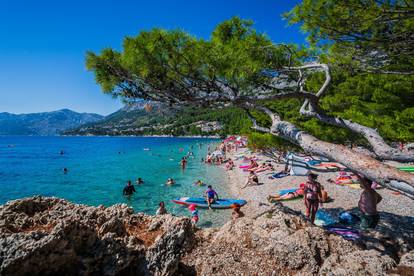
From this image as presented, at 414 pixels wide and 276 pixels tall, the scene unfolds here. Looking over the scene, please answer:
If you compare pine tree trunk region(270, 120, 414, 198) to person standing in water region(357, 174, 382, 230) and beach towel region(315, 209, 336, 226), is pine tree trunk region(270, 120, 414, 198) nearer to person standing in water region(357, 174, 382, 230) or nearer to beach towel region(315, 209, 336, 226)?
person standing in water region(357, 174, 382, 230)

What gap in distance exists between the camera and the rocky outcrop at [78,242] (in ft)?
8.50

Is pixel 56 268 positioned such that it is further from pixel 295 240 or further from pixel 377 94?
pixel 377 94

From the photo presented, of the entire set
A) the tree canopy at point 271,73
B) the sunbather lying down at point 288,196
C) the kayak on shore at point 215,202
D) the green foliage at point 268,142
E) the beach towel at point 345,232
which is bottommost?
the kayak on shore at point 215,202

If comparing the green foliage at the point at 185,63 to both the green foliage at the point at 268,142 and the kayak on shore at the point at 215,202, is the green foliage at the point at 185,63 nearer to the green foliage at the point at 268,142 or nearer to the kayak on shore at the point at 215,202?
the green foliage at the point at 268,142

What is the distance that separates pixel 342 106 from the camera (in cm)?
696

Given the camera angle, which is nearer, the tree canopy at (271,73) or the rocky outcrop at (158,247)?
the rocky outcrop at (158,247)

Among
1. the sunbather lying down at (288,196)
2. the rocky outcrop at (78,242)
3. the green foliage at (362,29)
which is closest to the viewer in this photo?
the rocky outcrop at (78,242)

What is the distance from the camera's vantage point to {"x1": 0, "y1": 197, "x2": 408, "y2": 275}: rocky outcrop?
2775 mm

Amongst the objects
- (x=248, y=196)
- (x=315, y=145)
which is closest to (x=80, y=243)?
(x=315, y=145)

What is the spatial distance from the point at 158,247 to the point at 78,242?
1109 mm

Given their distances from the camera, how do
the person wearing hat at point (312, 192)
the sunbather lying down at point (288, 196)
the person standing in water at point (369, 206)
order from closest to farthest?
the person standing in water at point (369, 206), the person wearing hat at point (312, 192), the sunbather lying down at point (288, 196)

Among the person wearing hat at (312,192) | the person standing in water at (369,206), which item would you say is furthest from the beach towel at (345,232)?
the person wearing hat at (312,192)

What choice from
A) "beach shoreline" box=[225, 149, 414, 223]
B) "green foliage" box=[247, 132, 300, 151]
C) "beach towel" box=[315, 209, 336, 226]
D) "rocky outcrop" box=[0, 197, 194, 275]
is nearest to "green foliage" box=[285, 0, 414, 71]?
"green foliage" box=[247, 132, 300, 151]

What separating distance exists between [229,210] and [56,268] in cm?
1238
